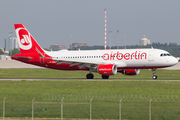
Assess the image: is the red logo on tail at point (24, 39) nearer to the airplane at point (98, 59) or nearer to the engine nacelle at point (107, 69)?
the airplane at point (98, 59)

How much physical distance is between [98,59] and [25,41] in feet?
44.0

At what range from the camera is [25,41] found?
5225 cm

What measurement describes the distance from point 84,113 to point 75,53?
32333mm

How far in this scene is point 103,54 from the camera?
157ft

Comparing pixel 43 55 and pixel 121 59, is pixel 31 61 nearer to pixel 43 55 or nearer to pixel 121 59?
pixel 43 55

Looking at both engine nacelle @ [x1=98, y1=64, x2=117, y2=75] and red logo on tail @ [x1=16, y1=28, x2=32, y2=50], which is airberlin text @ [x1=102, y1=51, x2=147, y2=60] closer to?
engine nacelle @ [x1=98, y1=64, x2=117, y2=75]

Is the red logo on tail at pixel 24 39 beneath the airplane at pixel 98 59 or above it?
above

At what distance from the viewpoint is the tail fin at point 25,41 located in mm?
52000

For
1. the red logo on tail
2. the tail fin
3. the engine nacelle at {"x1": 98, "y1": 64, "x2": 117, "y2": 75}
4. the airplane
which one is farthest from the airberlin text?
the red logo on tail

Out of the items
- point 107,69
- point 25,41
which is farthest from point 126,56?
point 25,41

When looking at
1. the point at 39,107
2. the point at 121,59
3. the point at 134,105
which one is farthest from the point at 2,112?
the point at 121,59

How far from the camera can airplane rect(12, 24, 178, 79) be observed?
149 ft

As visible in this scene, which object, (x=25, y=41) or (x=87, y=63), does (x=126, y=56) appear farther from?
(x=25, y=41)

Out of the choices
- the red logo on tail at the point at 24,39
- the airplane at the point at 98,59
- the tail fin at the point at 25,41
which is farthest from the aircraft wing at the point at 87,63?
the red logo on tail at the point at 24,39
